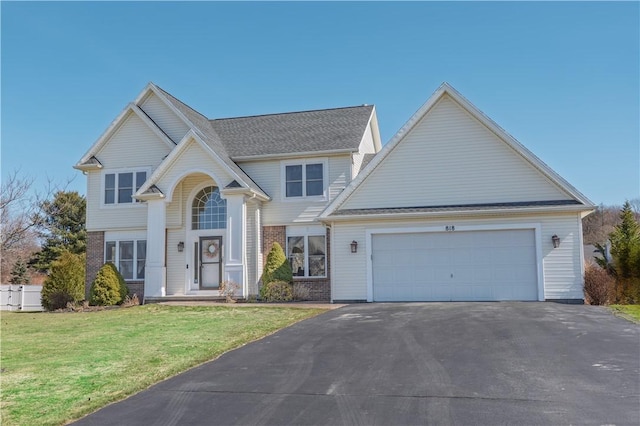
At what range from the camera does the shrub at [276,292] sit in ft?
65.1

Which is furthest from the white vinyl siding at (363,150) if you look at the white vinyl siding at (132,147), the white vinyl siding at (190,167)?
the white vinyl siding at (132,147)

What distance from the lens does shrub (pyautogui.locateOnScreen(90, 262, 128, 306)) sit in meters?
20.3

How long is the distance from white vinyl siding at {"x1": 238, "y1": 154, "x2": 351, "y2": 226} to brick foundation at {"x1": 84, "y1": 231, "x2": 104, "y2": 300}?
7.24m

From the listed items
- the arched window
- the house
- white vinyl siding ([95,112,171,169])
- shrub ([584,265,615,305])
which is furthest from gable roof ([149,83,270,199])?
shrub ([584,265,615,305])

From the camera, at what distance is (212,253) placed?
861 inches

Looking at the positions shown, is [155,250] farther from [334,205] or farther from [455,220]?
[455,220]

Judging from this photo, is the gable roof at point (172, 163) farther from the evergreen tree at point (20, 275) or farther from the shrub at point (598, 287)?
the evergreen tree at point (20, 275)

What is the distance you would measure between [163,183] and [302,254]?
6.09 meters

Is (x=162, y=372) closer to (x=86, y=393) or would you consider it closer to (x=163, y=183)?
(x=86, y=393)

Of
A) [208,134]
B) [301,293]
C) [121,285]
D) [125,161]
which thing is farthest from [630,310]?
[125,161]

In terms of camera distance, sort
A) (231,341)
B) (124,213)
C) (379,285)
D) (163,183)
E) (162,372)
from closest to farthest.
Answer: (162,372), (231,341), (379,285), (163,183), (124,213)

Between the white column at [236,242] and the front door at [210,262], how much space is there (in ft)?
4.62

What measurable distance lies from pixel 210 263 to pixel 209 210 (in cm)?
215

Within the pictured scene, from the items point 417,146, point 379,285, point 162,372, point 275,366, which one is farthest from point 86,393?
point 417,146
